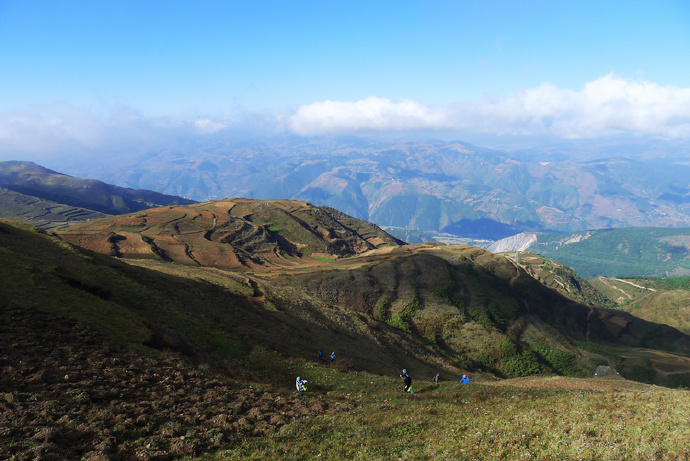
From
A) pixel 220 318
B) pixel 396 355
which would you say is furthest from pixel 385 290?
pixel 220 318

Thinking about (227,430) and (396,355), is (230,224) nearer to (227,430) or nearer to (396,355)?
(396,355)

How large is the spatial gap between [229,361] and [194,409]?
11.0 m

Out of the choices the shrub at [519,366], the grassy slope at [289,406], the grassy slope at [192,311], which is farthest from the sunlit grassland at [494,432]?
the shrub at [519,366]

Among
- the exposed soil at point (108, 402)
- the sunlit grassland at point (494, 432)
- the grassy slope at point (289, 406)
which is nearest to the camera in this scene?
the exposed soil at point (108, 402)

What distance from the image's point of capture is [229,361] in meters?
29.6

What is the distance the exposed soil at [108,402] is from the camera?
14.4m

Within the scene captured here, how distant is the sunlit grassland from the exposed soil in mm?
1969

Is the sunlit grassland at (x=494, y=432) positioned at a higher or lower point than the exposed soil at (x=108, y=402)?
lower

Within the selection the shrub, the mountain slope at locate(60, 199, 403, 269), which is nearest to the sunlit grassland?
the shrub

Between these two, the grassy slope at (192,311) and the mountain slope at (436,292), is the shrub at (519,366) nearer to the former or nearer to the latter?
the mountain slope at (436,292)

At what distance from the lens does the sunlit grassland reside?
14695mm

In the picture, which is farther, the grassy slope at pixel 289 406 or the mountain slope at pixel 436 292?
the mountain slope at pixel 436 292

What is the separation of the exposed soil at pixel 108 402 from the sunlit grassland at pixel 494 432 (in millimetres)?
1969

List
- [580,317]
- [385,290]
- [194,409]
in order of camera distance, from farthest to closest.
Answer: [580,317] → [385,290] → [194,409]
